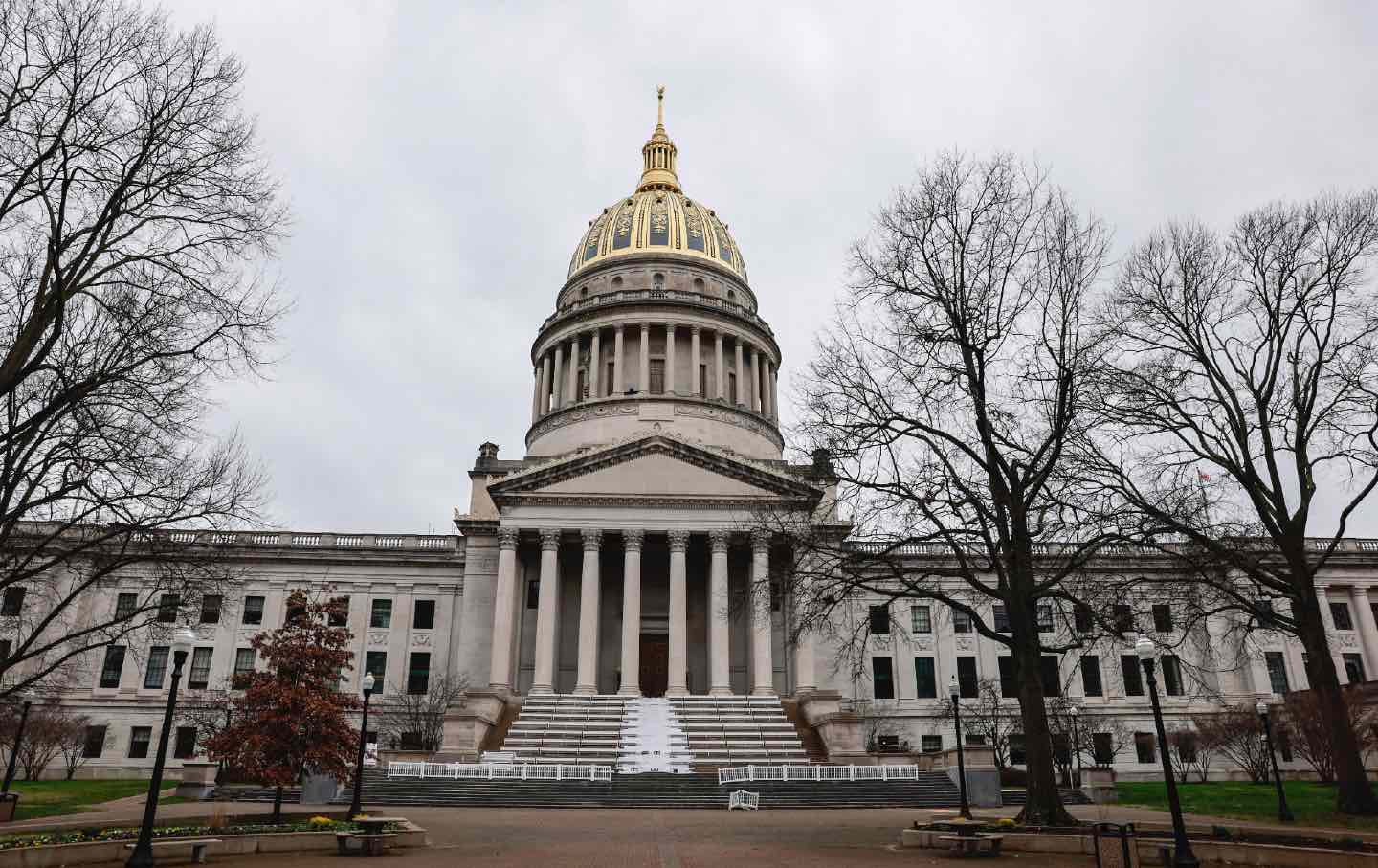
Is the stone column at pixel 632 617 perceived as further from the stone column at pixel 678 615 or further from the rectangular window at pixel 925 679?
the rectangular window at pixel 925 679

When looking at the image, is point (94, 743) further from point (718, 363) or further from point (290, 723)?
point (718, 363)

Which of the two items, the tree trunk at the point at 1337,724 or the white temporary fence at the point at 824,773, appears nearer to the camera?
the tree trunk at the point at 1337,724

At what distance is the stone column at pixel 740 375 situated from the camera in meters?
61.3

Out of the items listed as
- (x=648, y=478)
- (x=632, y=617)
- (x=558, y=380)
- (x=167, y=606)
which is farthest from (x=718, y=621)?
(x=558, y=380)

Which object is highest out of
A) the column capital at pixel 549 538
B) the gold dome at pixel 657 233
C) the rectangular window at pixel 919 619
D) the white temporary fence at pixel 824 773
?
the gold dome at pixel 657 233

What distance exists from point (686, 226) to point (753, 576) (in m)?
33.1

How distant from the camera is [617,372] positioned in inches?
2359

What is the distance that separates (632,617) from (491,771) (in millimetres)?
12148

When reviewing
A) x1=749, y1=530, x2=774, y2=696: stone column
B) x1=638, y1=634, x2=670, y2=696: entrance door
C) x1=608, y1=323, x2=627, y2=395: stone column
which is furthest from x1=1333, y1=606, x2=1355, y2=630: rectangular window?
x1=608, y1=323, x2=627, y2=395: stone column

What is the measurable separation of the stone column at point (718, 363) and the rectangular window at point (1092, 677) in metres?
26.7

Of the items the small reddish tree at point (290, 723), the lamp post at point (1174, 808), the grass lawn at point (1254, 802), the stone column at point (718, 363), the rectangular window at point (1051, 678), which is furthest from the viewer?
the stone column at point (718, 363)

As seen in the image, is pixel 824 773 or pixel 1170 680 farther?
pixel 1170 680

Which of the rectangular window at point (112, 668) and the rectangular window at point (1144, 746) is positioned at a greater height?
the rectangular window at point (112, 668)

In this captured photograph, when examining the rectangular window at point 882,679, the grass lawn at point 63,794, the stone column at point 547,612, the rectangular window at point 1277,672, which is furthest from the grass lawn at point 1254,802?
the grass lawn at point 63,794
